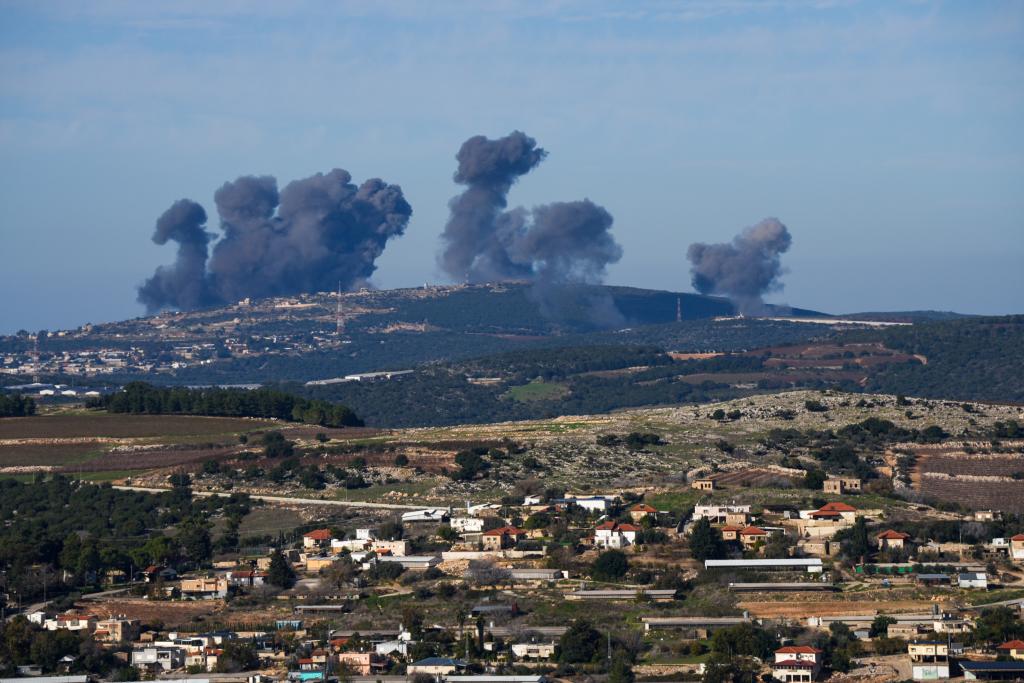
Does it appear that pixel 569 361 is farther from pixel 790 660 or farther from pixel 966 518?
pixel 790 660

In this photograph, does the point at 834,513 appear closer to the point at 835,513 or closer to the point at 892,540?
the point at 835,513

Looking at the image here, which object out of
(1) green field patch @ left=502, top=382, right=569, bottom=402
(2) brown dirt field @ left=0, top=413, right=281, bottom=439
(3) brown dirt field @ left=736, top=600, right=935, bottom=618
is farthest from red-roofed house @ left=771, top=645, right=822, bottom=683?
(1) green field patch @ left=502, top=382, right=569, bottom=402

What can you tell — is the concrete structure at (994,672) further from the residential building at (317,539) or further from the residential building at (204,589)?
the residential building at (317,539)

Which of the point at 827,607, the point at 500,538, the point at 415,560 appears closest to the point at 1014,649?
the point at 827,607

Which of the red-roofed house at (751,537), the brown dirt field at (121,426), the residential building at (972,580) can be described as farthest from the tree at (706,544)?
the brown dirt field at (121,426)

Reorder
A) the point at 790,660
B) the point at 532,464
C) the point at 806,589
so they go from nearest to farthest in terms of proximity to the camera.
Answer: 1. the point at 790,660
2. the point at 806,589
3. the point at 532,464

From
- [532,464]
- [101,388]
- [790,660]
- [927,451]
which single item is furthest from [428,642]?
[101,388]
